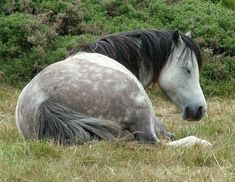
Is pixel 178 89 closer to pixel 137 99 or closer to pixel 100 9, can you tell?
pixel 137 99

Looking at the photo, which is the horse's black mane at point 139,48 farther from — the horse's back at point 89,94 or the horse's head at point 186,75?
the horse's back at point 89,94

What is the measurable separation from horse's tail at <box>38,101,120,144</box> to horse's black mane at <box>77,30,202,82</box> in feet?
3.53

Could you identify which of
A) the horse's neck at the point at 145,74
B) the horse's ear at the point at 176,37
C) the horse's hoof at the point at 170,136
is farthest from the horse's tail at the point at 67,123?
the horse's ear at the point at 176,37

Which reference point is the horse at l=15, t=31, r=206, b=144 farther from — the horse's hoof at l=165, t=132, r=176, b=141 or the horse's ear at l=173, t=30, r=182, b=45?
the horse's ear at l=173, t=30, r=182, b=45

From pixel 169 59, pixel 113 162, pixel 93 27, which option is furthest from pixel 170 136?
pixel 93 27

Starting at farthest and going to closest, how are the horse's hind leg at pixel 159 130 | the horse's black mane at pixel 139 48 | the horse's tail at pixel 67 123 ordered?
the horse's black mane at pixel 139 48, the horse's hind leg at pixel 159 130, the horse's tail at pixel 67 123

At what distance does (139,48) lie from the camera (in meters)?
5.82

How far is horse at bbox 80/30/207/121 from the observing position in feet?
19.1

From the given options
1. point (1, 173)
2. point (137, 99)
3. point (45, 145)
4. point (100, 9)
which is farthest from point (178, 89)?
point (100, 9)

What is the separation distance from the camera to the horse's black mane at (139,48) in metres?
5.76

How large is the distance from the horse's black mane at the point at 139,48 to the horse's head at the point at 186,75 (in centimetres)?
3

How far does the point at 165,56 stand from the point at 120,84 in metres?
1.12

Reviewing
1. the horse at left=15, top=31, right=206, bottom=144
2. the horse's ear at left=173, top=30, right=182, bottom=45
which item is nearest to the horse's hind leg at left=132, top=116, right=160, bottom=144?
the horse at left=15, top=31, right=206, bottom=144

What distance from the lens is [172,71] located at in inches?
234
